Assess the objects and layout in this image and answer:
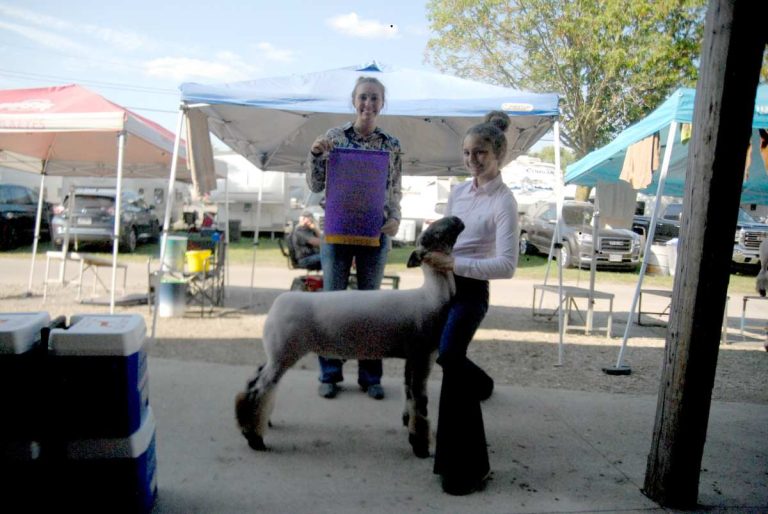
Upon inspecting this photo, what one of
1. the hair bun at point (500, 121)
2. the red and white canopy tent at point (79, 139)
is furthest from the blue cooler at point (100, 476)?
the red and white canopy tent at point (79, 139)

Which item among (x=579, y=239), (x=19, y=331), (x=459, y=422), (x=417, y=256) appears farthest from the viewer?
(x=579, y=239)

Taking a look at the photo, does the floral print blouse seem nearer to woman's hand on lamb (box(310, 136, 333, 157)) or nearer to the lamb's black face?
woman's hand on lamb (box(310, 136, 333, 157))

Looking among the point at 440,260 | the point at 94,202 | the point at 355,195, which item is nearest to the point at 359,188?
the point at 355,195

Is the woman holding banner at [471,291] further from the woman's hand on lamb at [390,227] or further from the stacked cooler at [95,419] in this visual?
the stacked cooler at [95,419]

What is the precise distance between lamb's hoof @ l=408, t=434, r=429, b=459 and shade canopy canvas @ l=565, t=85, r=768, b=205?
2414 mm

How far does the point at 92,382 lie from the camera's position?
256cm

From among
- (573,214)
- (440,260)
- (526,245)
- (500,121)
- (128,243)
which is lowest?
(128,243)

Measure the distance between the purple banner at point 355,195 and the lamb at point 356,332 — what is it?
89 cm

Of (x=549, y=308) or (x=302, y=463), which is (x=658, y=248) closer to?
(x=549, y=308)

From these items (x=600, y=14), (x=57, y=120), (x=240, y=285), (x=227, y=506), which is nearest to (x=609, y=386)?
(x=227, y=506)

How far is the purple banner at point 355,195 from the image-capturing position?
4188mm

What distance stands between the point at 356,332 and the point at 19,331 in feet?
5.68

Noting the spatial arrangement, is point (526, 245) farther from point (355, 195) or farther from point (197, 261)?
point (355, 195)

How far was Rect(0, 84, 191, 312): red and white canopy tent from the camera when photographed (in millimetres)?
6930
